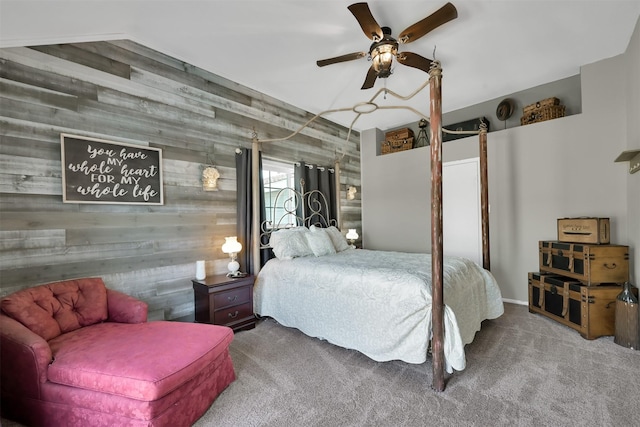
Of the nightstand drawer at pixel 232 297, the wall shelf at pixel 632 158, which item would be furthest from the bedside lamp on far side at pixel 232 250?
the wall shelf at pixel 632 158

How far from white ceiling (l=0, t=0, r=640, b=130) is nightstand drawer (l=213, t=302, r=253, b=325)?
2.68 m

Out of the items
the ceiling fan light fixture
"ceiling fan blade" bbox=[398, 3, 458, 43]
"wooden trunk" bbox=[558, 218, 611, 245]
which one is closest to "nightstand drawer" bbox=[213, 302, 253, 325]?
the ceiling fan light fixture

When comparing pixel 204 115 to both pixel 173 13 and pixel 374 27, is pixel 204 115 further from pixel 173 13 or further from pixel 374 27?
pixel 374 27

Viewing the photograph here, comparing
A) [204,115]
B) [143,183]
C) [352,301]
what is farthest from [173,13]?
[352,301]

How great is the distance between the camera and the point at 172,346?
1726 mm

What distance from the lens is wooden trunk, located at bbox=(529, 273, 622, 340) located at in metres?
2.71

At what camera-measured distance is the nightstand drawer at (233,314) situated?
2.78 meters

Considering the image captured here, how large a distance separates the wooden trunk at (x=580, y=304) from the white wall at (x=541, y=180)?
627 mm

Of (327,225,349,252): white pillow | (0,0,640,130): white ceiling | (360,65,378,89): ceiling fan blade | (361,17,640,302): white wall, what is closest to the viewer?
(0,0,640,130): white ceiling

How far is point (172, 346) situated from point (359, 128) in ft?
15.7

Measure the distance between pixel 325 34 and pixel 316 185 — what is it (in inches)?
87.0

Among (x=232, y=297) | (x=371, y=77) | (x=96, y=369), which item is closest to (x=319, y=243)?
(x=232, y=297)

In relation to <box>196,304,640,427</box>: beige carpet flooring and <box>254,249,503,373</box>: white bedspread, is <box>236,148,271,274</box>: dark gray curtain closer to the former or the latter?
<box>254,249,503,373</box>: white bedspread

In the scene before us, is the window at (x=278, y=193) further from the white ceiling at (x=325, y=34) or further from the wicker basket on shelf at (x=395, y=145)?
the wicker basket on shelf at (x=395, y=145)
